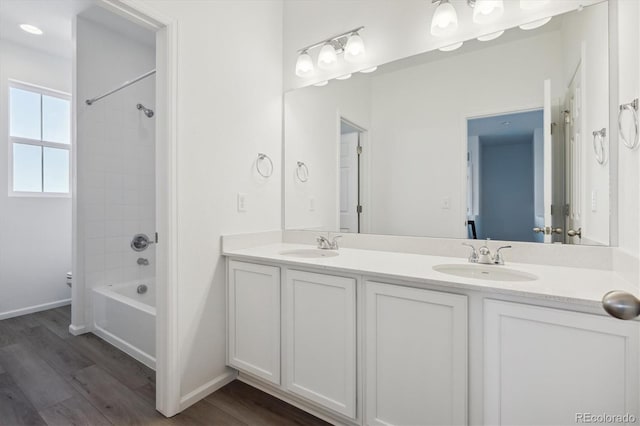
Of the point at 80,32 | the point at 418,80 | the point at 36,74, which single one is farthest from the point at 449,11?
the point at 36,74

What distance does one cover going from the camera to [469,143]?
5.71 feet

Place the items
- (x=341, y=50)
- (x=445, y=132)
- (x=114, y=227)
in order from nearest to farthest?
(x=445, y=132) → (x=341, y=50) → (x=114, y=227)

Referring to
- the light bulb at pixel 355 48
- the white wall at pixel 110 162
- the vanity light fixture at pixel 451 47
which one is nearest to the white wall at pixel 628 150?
the vanity light fixture at pixel 451 47

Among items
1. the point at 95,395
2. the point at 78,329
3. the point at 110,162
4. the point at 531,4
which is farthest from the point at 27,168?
the point at 531,4

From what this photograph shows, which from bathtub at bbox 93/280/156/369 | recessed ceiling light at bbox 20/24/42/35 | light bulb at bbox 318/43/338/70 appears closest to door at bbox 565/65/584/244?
light bulb at bbox 318/43/338/70

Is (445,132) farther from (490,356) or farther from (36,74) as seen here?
(36,74)

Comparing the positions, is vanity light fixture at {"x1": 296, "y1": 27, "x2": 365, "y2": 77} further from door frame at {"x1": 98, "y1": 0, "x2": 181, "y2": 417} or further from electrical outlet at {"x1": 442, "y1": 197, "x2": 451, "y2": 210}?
electrical outlet at {"x1": 442, "y1": 197, "x2": 451, "y2": 210}

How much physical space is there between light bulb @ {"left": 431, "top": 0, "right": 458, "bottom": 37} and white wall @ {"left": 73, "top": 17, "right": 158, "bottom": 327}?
8.97 feet

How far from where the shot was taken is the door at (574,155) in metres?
1.43

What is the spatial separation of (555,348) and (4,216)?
4264mm

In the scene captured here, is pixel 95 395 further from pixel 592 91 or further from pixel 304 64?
pixel 592 91

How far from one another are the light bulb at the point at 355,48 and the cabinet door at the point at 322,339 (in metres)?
1.43

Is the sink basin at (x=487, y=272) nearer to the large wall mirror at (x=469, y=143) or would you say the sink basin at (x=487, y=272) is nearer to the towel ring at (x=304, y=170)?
the large wall mirror at (x=469, y=143)

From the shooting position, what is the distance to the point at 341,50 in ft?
6.81
